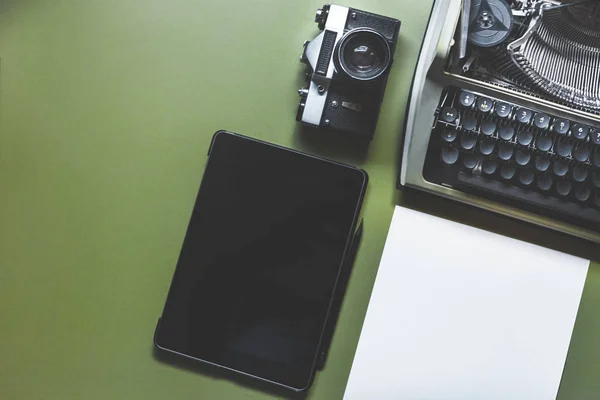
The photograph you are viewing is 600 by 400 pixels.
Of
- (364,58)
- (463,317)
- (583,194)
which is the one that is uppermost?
(364,58)

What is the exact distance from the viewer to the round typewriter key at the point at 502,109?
83cm

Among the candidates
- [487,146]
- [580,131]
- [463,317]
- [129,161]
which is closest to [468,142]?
[487,146]

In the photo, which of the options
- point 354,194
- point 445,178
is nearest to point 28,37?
point 354,194

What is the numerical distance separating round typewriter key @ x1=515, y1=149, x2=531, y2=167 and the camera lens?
→ 0.68 feet

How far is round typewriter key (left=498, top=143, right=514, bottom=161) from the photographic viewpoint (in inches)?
34.0

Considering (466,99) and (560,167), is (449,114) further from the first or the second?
(560,167)

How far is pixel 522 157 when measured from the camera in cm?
87

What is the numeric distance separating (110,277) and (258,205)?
25cm

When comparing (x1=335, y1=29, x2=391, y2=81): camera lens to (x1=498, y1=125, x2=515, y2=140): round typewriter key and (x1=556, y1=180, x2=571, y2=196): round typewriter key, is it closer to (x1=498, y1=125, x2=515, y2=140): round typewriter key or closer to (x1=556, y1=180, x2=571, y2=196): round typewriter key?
(x1=498, y1=125, x2=515, y2=140): round typewriter key

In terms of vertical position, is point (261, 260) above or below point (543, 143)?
below

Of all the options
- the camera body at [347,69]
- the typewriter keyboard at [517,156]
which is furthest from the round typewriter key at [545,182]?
the camera body at [347,69]

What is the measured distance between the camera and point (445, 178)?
2.97 ft

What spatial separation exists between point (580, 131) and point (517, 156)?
0.08 metres

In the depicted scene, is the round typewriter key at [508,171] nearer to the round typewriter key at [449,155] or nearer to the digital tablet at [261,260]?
the round typewriter key at [449,155]
